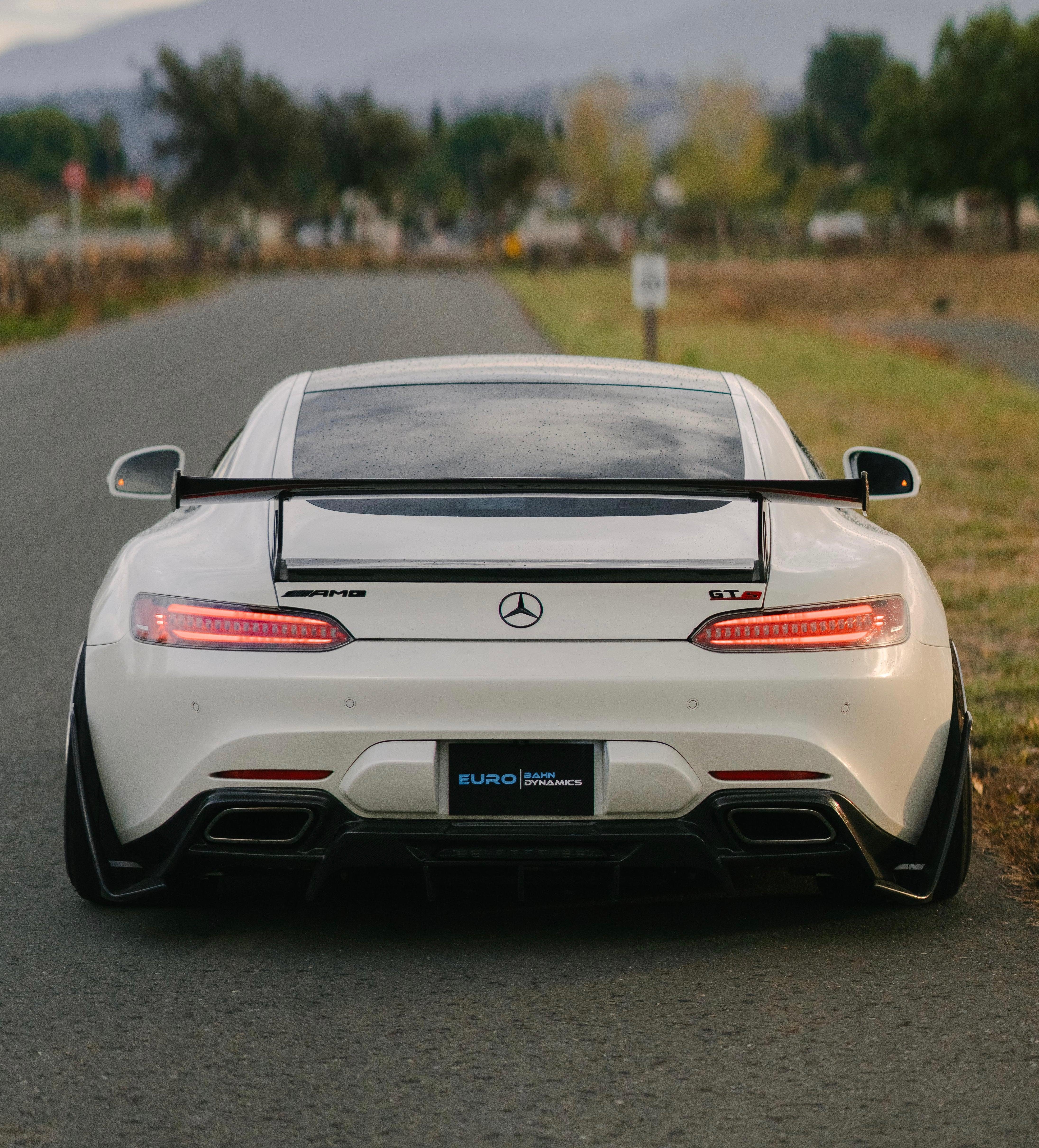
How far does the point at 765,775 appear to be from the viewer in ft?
12.5

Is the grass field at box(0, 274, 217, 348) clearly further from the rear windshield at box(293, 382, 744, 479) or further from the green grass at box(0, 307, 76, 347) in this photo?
the rear windshield at box(293, 382, 744, 479)

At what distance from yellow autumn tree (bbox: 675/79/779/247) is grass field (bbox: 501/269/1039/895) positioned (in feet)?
218

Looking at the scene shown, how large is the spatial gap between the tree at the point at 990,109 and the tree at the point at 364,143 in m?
38.7

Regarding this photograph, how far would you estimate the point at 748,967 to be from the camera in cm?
394

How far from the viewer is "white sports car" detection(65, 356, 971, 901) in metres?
3.74

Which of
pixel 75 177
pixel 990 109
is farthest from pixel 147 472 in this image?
pixel 990 109

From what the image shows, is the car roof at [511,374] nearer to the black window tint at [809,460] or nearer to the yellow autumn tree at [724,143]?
the black window tint at [809,460]

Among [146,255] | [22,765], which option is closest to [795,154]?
[146,255]

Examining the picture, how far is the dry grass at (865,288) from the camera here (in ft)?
135

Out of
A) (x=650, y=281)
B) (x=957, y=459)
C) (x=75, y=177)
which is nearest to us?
(x=957, y=459)

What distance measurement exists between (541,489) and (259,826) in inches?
38.7

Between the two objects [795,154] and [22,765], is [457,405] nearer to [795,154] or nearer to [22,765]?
[22,765]

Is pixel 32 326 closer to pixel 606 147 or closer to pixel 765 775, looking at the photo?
pixel 765 775

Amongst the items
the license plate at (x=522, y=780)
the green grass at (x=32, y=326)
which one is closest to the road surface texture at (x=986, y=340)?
the green grass at (x=32, y=326)
